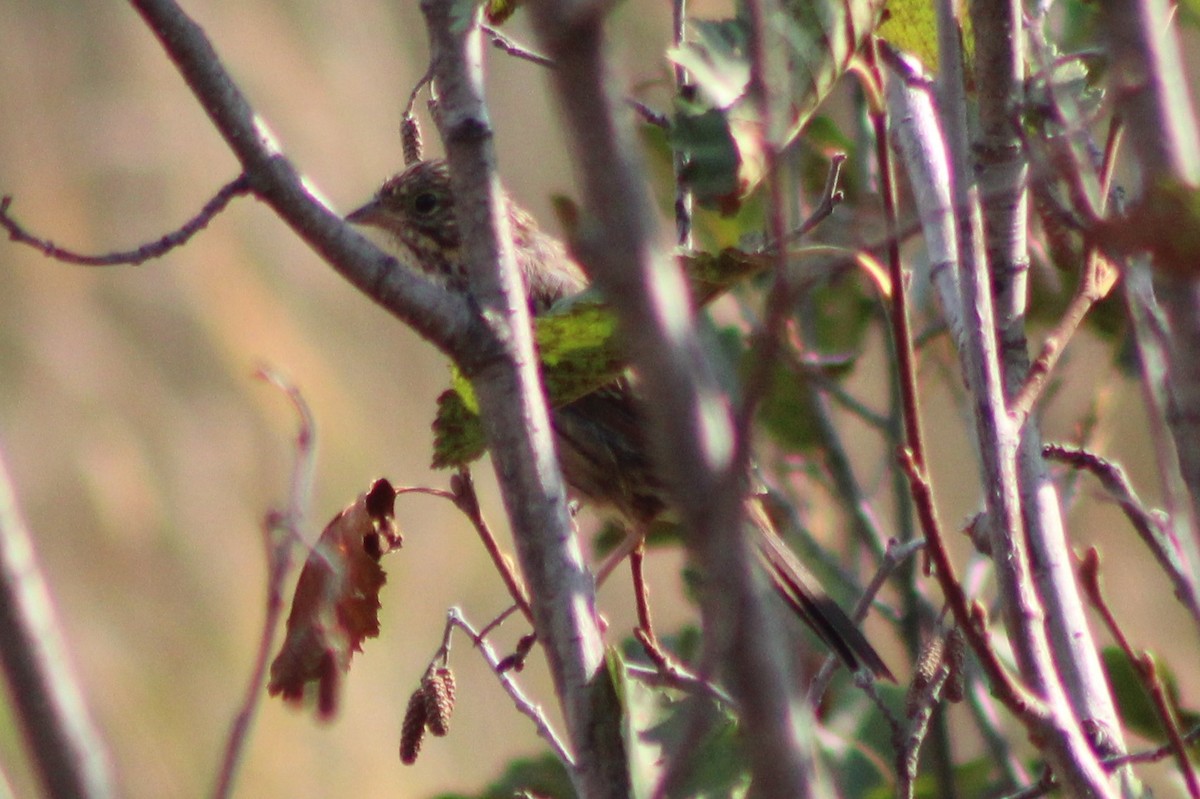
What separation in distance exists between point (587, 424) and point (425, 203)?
3.27ft

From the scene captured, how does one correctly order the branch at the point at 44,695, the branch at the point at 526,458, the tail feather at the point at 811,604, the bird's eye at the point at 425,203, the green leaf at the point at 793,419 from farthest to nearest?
1. the bird's eye at the point at 425,203
2. the green leaf at the point at 793,419
3. the tail feather at the point at 811,604
4. the branch at the point at 526,458
5. the branch at the point at 44,695

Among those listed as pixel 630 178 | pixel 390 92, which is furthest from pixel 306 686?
pixel 390 92

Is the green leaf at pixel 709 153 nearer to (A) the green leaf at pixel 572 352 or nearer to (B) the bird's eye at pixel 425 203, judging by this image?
(A) the green leaf at pixel 572 352

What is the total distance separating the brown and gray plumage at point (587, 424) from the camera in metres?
3.48

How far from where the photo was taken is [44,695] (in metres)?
1.06

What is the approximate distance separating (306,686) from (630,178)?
1.35m

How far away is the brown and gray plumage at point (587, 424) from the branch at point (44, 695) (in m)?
1.99

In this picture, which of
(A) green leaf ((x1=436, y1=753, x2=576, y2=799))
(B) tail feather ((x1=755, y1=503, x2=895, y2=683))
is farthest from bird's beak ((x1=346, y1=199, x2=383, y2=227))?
(A) green leaf ((x1=436, y1=753, x2=576, y2=799))

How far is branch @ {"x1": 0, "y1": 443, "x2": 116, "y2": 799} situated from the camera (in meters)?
1.04

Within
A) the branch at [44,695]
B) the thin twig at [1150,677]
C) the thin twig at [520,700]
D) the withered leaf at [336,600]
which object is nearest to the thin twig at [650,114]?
the withered leaf at [336,600]

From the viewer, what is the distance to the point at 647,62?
773cm

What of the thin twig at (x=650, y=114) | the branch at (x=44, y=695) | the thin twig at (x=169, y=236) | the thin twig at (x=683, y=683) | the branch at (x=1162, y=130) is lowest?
the thin twig at (x=683, y=683)

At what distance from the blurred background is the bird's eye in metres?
1.38

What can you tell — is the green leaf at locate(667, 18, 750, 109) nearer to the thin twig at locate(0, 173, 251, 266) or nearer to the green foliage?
the thin twig at locate(0, 173, 251, 266)
